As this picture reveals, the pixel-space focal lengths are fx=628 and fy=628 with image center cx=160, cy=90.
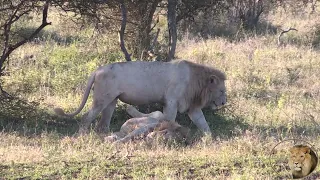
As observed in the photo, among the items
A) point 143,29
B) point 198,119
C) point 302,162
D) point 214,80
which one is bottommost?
point 198,119

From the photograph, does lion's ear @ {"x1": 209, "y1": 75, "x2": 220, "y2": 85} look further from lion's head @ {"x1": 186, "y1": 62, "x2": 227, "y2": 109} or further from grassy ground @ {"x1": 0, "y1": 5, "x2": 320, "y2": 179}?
grassy ground @ {"x1": 0, "y1": 5, "x2": 320, "y2": 179}

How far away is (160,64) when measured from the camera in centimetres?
1028

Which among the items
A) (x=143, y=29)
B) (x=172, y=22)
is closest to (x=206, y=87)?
(x=172, y=22)

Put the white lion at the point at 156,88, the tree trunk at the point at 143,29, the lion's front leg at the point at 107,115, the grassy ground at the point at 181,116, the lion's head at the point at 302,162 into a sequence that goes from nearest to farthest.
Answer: the lion's head at the point at 302,162, the grassy ground at the point at 181,116, the white lion at the point at 156,88, the lion's front leg at the point at 107,115, the tree trunk at the point at 143,29

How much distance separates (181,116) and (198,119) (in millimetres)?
770

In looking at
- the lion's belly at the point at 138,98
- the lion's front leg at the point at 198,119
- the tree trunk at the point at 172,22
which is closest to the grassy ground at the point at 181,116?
the lion's front leg at the point at 198,119

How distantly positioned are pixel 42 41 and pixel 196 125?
382 inches

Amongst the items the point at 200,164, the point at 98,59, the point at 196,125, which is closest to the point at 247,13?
the point at 98,59

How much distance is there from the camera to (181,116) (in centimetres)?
1108

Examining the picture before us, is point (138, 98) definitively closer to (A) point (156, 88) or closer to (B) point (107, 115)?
(A) point (156, 88)

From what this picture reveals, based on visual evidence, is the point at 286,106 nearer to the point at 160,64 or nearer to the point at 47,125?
the point at 160,64

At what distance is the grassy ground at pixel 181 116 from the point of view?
646 cm

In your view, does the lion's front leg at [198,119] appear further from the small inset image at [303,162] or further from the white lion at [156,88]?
the small inset image at [303,162]

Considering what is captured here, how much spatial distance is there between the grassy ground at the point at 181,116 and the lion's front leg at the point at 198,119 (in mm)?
297
